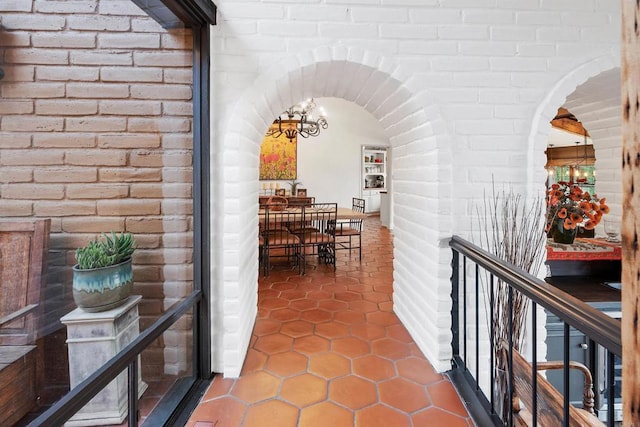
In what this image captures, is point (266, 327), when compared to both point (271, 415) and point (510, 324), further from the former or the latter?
point (510, 324)

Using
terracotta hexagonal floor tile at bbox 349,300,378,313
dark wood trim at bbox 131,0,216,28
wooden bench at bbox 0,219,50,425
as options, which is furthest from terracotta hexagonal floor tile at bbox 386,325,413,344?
dark wood trim at bbox 131,0,216,28

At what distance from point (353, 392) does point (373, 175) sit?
25.7 feet

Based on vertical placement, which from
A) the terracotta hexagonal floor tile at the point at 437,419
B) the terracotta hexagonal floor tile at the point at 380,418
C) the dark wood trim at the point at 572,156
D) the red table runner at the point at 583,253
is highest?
the dark wood trim at the point at 572,156

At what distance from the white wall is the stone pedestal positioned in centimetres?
692

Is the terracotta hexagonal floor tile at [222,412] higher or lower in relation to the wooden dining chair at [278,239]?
lower

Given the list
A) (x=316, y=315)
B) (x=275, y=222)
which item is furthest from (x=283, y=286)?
(x=275, y=222)

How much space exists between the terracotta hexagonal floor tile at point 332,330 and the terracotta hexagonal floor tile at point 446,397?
0.71 metres

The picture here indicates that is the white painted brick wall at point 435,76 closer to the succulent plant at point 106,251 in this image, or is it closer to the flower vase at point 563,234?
the succulent plant at point 106,251

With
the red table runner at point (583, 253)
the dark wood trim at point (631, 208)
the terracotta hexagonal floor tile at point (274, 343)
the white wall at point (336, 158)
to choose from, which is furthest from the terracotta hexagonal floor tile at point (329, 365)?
the white wall at point (336, 158)

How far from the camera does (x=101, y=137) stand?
158cm

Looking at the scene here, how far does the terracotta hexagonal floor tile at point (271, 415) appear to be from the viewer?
143 cm

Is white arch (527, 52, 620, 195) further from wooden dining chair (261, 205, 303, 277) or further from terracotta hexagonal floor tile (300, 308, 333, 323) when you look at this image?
wooden dining chair (261, 205, 303, 277)

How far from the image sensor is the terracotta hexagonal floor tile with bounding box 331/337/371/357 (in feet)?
6.61

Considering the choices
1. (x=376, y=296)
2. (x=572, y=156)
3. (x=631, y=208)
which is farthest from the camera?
(x=572, y=156)
